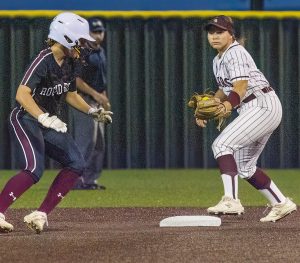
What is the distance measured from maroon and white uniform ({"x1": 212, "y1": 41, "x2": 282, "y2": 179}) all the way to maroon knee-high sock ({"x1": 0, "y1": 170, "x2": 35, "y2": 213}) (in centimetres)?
164

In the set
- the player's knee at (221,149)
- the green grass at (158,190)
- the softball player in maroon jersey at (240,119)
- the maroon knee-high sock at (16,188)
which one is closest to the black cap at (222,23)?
the softball player in maroon jersey at (240,119)

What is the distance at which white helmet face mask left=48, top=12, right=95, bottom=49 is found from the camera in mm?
9953

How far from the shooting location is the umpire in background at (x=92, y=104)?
14.6 m

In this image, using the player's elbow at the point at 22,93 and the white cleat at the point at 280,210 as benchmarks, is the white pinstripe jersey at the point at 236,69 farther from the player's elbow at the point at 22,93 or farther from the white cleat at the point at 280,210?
the player's elbow at the point at 22,93

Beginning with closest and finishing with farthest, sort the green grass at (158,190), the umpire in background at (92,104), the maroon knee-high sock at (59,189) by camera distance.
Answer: the maroon knee-high sock at (59,189) → the green grass at (158,190) → the umpire in background at (92,104)

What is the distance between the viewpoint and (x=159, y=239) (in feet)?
30.7

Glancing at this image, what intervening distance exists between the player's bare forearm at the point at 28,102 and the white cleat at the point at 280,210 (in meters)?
2.30

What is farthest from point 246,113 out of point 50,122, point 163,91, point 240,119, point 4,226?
point 163,91

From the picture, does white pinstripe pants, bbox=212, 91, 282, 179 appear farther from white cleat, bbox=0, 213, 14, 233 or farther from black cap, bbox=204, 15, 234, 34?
white cleat, bbox=0, 213, 14, 233

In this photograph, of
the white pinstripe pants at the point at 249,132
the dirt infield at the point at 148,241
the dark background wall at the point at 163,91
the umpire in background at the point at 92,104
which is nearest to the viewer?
the dirt infield at the point at 148,241

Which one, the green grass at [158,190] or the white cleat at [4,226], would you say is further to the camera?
the green grass at [158,190]

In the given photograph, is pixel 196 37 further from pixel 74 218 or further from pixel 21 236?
pixel 21 236

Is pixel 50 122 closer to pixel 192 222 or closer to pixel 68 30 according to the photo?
pixel 68 30

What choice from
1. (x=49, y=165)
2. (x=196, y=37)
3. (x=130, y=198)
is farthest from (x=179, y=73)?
(x=130, y=198)
